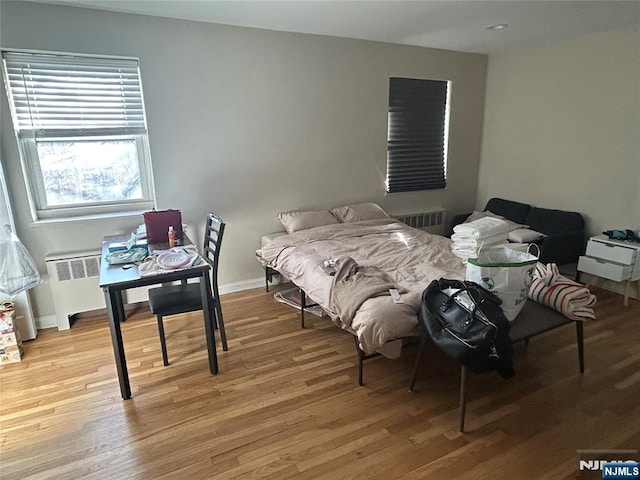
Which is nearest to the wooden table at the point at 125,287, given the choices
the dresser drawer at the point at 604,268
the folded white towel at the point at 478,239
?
the folded white towel at the point at 478,239

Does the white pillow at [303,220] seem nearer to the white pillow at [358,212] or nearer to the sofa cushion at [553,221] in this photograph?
the white pillow at [358,212]

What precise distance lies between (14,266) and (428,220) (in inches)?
162

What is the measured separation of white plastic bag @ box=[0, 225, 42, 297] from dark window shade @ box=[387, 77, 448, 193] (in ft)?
11.5

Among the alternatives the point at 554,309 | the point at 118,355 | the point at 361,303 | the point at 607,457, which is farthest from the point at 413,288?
the point at 118,355

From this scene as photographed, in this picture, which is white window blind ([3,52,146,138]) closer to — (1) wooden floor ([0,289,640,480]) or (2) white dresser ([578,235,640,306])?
(1) wooden floor ([0,289,640,480])

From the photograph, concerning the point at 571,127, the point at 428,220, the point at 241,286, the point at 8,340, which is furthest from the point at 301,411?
the point at 571,127

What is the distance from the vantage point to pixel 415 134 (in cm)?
454

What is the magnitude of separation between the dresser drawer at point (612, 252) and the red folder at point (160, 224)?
3635 mm

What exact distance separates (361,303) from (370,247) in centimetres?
107

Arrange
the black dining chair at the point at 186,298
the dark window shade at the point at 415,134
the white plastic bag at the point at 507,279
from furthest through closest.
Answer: the dark window shade at the point at 415,134
the black dining chair at the point at 186,298
the white plastic bag at the point at 507,279

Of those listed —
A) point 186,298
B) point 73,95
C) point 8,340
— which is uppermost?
point 73,95
